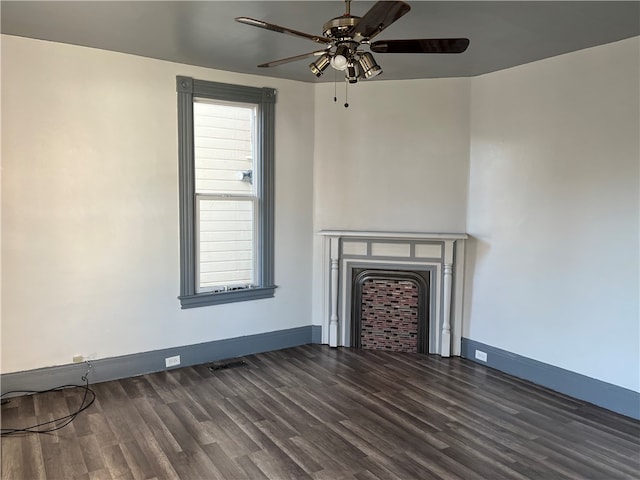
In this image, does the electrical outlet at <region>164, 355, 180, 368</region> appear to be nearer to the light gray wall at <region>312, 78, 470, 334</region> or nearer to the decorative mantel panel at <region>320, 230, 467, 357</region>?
the decorative mantel panel at <region>320, 230, 467, 357</region>

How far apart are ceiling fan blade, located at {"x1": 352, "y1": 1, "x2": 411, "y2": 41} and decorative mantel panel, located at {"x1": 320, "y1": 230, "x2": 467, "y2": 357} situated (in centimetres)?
244

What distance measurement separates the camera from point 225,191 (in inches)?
175

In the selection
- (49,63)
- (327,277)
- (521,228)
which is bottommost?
(327,277)

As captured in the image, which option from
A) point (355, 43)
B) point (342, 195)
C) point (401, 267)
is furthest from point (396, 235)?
point (355, 43)

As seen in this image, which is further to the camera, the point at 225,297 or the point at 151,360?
the point at 225,297

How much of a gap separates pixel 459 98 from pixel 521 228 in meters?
1.43

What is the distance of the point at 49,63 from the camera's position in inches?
139

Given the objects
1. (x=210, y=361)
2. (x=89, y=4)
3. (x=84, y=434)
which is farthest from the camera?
(x=210, y=361)

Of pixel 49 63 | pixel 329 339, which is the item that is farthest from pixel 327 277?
pixel 49 63

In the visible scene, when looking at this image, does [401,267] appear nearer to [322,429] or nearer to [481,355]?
[481,355]

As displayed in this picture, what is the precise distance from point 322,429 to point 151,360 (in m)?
1.82

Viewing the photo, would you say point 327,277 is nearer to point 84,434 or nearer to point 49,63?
point 84,434

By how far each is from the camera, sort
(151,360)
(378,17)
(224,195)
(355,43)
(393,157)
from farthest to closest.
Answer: (393,157), (224,195), (151,360), (355,43), (378,17)

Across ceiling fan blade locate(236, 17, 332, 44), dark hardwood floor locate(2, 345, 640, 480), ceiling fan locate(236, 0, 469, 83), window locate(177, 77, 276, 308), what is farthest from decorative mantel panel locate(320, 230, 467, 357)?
ceiling fan blade locate(236, 17, 332, 44)
